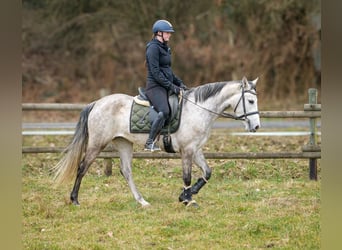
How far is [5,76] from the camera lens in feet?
2.65

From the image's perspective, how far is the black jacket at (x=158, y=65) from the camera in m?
6.89

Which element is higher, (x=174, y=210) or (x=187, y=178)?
(x=187, y=178)

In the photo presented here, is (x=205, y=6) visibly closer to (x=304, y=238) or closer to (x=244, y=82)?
(x=244, y=82)

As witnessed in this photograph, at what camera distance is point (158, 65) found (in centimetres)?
695

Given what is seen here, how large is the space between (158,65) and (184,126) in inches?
34.8

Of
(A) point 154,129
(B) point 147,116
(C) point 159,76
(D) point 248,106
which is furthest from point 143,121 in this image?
(D) point 248,106

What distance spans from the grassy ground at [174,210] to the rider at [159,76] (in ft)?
3.61

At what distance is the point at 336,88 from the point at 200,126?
6407 mm

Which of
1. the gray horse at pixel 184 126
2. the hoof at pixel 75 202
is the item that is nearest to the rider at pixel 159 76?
the gray horse at pixel 184 126

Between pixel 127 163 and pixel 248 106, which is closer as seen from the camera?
pixel 248 106

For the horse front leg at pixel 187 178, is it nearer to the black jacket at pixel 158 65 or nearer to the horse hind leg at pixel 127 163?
the horse hind leg at pixel 127 163

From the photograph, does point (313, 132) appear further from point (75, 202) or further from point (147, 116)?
point (75, 202)

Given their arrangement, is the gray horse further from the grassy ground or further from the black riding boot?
the grassy ground

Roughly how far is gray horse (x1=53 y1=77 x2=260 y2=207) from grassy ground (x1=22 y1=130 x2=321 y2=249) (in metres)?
0.47
